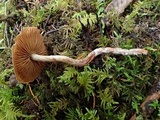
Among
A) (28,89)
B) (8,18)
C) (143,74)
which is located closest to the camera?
(143,74)

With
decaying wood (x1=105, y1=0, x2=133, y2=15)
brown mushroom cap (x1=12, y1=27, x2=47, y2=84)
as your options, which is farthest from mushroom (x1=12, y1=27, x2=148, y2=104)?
decaying wood (x1=105, y1=0, x2=133, y2=15)

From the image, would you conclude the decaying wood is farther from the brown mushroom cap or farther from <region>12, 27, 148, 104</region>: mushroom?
the brown mushroom cap

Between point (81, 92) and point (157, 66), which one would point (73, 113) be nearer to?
point (81, 92)

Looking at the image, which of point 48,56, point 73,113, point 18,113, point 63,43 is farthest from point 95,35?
point 18,113

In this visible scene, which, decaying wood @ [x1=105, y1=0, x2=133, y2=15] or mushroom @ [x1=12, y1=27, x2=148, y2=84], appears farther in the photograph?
decaying wood @ [x1=105, y1=0, x2=133, y2=15]

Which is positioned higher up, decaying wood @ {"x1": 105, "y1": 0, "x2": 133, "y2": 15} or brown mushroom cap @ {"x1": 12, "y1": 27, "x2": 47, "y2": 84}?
decaying wood @ {"x1": 105, "y1": 0, "x2": 133, "y2": 15}

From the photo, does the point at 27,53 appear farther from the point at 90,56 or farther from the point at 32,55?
the point at 90,56

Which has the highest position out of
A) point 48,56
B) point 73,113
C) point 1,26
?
point 1,26

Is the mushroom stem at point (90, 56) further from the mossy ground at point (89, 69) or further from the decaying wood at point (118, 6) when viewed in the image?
the decaying wood at point (118, 6)
